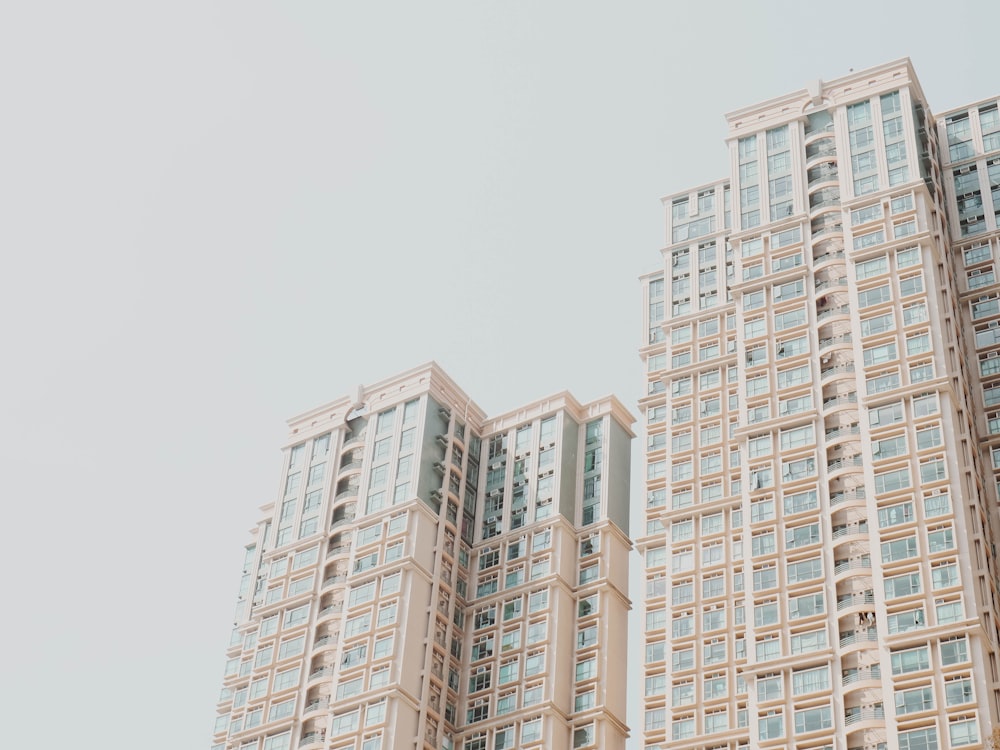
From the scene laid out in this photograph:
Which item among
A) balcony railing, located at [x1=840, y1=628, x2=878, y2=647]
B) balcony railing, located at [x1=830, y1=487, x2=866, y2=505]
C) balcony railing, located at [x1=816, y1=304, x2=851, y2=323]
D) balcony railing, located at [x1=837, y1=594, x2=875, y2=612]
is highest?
balcony railing, located at [x1=816, y1=304, x2=851, y2=323]

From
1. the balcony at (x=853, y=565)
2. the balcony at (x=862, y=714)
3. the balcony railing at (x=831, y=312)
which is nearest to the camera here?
the balcony at (x=862, y=714)

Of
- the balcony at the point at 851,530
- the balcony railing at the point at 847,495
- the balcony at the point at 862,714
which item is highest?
the balcony railing at the point at 847,495

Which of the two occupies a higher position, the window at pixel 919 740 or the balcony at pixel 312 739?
the balcony at pixel 312 739

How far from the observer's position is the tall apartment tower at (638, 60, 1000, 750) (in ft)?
205

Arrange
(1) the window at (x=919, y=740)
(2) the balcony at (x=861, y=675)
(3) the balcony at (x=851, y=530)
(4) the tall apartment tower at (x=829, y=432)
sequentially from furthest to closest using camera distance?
(3) the balcony at (x=851, y=530), (4) the tall apartment tower at (x=829, y=432), (2) the balcony at (x=861, y=675), (1) the window at (x=919, y=740)

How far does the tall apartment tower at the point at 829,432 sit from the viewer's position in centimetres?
6241

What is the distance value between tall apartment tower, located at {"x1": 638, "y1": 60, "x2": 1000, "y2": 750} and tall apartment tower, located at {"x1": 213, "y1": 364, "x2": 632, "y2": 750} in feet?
17.5

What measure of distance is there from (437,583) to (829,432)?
23749 millimetres

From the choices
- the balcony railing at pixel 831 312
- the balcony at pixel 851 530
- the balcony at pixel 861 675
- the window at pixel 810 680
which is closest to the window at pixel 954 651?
the balcony at pixel 861 675

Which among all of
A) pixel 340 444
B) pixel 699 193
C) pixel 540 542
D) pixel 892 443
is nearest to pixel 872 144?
pixel 699 193

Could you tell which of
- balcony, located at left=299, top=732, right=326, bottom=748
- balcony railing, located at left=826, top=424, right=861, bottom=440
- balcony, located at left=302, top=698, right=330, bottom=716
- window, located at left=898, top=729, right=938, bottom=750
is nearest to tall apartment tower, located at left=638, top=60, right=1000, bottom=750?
window, located at left=898, top=729, right=938, bottom=750

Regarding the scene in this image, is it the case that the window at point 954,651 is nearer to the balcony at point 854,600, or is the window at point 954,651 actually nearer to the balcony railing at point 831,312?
the balcony at point 854,600

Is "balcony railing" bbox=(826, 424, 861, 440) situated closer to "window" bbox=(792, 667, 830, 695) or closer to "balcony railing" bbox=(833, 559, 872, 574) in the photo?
"balcony railing" bbox=(833, 559, 872, 574)

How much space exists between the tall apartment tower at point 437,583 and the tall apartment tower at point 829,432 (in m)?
5.32
